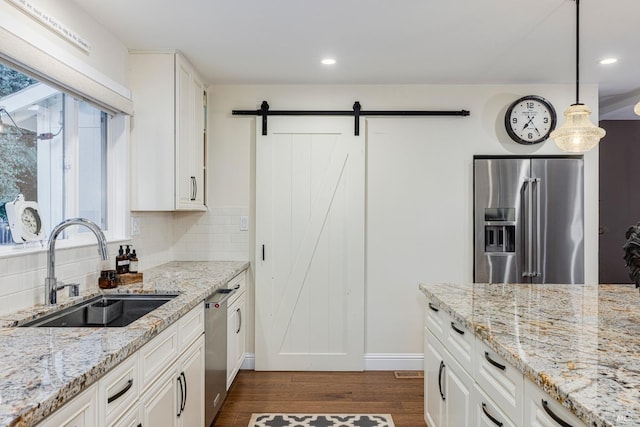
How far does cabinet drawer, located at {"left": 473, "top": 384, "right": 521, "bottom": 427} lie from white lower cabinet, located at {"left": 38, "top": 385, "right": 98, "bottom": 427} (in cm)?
126

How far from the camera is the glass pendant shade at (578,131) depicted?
7.24 feet

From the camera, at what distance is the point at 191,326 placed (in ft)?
6.64

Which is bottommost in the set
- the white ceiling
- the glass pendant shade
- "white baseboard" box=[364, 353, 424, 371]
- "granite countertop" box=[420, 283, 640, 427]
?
"white baseboard" box=[364, 353, 424, 371]

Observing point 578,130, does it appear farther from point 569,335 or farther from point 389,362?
point 389,362

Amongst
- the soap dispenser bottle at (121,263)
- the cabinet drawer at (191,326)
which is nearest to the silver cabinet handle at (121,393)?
the cabinet drawer at (191,326)

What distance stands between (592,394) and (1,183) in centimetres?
232

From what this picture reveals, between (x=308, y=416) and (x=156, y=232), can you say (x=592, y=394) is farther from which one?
(x=156, y=232)

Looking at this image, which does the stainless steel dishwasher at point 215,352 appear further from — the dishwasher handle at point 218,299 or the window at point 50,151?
the window at point 50,151

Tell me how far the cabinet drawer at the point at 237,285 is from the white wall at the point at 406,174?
9.9 inches

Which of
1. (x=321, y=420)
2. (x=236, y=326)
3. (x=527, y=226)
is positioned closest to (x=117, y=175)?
(x=236, y=326)

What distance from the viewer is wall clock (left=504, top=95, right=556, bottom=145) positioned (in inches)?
134

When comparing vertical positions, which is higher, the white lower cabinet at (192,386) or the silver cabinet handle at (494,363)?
the silver cabinet handle at (494,363)

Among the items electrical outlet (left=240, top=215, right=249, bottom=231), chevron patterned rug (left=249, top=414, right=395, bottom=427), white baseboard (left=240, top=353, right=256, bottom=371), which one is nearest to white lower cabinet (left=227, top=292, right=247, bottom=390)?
white baseboard (left=240, top=353, right=256, bottom=371)

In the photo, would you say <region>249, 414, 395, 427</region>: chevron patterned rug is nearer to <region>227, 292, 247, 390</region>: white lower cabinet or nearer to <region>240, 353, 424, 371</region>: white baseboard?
<region>227, 292, 247, 390</region>: white lower cabinet
